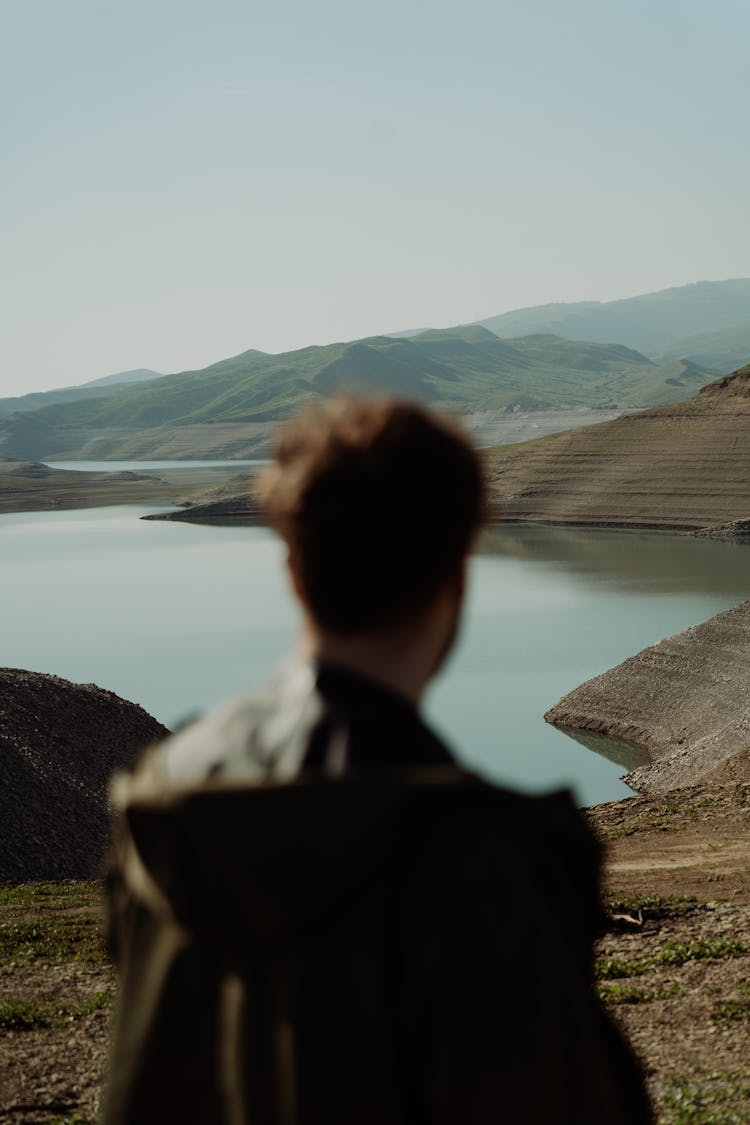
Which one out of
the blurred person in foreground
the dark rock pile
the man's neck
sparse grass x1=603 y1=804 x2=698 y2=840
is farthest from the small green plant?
sparse grass x1=603 y1=804 x2=698 y2=840

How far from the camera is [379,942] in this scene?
150 cm

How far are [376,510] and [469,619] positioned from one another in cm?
4680

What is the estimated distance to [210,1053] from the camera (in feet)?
5.32

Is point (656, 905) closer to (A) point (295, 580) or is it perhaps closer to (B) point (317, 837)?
(A) point (295, 580)

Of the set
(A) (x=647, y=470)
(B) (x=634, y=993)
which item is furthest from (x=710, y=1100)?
(A) (x=647, y=470)

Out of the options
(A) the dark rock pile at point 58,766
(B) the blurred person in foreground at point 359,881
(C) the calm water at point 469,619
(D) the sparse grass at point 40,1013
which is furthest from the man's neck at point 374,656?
(A) the dark rock pile at point 58,766

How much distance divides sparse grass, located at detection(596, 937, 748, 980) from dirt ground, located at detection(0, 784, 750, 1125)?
16 mm

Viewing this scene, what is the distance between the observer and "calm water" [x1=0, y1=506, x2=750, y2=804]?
3169 centimetres

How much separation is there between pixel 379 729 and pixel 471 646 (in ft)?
130

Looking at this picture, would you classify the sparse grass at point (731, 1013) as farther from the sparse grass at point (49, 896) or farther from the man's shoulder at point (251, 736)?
the sparse grass at point (49, 896)

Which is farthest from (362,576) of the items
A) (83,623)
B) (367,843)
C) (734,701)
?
(83,623)

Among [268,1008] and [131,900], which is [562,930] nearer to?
[268,1008]

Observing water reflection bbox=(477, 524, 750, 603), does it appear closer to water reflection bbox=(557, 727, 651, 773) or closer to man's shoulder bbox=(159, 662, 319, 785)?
water reflection bbox=(557, 727, 651, 773)

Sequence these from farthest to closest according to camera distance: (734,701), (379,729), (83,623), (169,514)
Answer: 1. (169,514)
2. (83,623)
3. (734,701)
4. (379,729)
